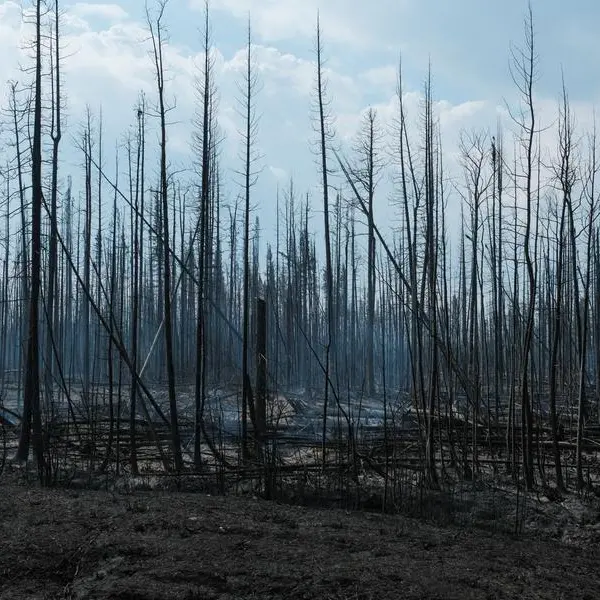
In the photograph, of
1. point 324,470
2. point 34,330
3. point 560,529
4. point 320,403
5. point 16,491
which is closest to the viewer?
point 16,491

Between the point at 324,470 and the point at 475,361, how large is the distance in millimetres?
2073

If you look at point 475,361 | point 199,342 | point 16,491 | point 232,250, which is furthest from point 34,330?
point 232,250

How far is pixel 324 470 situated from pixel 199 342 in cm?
212

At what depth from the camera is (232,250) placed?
25391mm

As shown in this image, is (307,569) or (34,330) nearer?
(307,569)

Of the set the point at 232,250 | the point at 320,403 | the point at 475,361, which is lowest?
the point at 320,403

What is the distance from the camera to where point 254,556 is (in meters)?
3.88

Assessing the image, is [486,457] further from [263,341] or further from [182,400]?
[182,400]

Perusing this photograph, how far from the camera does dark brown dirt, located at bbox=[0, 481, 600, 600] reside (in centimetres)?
348

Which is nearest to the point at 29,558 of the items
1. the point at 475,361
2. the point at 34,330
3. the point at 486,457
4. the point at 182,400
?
the point at 34,330

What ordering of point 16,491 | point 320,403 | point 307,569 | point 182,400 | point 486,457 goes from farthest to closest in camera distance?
point 320,403 → point 182,400 → point 486,457 → point 16,491 → point 307,569

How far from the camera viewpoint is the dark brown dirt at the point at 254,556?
3.48 metres

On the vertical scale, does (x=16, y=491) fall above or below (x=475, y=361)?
below

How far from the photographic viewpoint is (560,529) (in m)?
6.13
